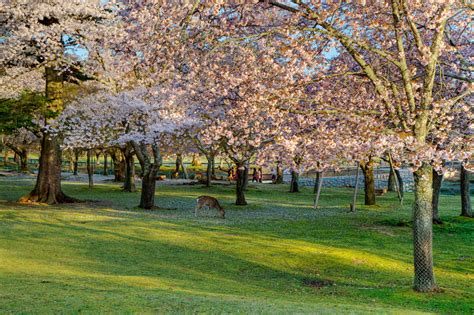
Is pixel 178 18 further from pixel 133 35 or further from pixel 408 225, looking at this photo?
pixel 408 225

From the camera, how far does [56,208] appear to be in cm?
2722

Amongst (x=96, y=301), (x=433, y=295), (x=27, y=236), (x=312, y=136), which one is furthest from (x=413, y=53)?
(x=27, y=236)

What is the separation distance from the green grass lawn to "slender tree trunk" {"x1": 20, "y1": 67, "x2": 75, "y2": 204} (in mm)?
2036

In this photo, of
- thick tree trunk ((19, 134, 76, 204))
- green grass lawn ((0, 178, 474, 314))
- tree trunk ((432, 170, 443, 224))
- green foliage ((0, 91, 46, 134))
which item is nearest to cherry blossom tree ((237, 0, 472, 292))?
green grass lawn ((0, 178, 474, 314))

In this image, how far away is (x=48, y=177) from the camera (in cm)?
2994

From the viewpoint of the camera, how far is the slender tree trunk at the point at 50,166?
29531 millimetres

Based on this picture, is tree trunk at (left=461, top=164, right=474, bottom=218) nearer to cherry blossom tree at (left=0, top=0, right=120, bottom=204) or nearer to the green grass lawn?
the green grass lawn

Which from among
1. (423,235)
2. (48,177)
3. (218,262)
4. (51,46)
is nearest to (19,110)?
(51,46)

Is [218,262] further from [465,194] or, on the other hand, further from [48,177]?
[48,177]

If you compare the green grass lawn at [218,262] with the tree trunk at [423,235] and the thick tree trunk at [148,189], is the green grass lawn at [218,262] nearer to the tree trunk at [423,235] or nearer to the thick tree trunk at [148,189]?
the tree trunk at [423,235]

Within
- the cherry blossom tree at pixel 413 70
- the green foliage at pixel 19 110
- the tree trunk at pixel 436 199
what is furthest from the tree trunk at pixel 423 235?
the green foliage at pixel 19 110

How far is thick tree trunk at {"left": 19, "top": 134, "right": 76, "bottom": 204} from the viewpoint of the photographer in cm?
2954

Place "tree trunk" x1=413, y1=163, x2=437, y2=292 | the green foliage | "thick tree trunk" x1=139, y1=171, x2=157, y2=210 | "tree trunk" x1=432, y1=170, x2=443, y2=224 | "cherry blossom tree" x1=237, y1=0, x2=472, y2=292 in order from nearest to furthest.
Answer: "cherry blossom tree" x1=237, y1=0, x2=472, y2=292
"tree trunk" x1=413, y1=163, x2=437, y2=292
the green foliage
"tree trunk" x1=432, y1=170, x2=443, y2=224
"thick tree trunk" x1=139, y1=171, x2=157, y2=210

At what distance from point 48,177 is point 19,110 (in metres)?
6.14
